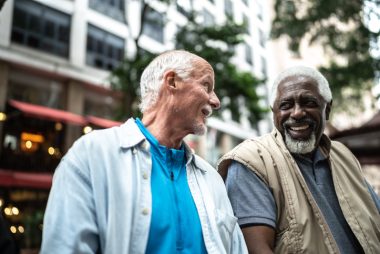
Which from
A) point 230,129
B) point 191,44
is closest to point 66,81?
point 191,44

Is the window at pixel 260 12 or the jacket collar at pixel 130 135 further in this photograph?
the window at pixel 260 12

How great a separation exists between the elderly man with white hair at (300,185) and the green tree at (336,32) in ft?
21.9

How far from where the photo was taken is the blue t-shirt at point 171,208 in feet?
4.94

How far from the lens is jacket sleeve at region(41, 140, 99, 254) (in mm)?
1341

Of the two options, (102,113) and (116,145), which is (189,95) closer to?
(116,145)

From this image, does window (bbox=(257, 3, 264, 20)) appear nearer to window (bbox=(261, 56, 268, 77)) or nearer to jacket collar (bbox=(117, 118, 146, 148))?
window (bbox=(261, 56, 268, 77))

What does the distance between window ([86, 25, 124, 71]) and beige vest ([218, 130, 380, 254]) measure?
1524 cm

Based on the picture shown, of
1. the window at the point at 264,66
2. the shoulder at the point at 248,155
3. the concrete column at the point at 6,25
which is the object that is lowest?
the shoulder at the point at 248,155

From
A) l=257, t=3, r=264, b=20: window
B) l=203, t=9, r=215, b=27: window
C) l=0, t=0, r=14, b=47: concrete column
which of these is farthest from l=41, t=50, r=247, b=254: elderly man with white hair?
l=257, t=3, r=264, b=20: window

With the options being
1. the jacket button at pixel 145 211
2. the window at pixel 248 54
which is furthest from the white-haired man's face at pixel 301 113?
the window at pixel 248 54

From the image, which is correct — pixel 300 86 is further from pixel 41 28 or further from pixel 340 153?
pixel 41 28

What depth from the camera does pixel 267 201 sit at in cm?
190

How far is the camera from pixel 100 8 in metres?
16.9

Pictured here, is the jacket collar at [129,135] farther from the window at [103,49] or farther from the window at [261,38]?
the window at [261,38]
